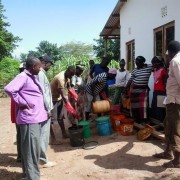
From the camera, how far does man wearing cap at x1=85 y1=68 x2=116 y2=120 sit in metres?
7.45

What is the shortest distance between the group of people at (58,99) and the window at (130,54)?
3.40m

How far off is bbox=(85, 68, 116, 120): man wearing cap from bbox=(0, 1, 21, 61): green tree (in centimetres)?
2268

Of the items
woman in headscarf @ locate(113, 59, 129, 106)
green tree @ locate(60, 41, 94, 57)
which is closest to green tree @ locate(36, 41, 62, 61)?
green tree @ locate(60, 41, 94, 57)

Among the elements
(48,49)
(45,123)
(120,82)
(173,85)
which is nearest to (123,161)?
(45,123)

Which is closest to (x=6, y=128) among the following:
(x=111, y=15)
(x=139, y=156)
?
(x=139, y=156)

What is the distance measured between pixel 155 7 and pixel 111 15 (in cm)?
461

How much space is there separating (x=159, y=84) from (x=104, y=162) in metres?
2.43

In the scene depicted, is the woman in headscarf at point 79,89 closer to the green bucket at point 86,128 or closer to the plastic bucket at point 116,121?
the green bucket at point 86,128

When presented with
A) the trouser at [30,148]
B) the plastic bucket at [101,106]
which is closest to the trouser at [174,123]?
the trouser at [30,148]

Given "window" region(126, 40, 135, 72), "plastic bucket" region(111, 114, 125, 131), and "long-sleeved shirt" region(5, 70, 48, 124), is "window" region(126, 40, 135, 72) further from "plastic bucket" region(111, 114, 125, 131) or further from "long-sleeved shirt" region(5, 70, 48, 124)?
"long-sleeved shirt" region(5, 70, 48, 124)

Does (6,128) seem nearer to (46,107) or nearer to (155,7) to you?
(46,107)

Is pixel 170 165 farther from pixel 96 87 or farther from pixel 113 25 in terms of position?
pixel 113 25

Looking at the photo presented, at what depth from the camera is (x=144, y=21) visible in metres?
9.87

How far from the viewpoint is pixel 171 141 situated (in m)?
4.86
